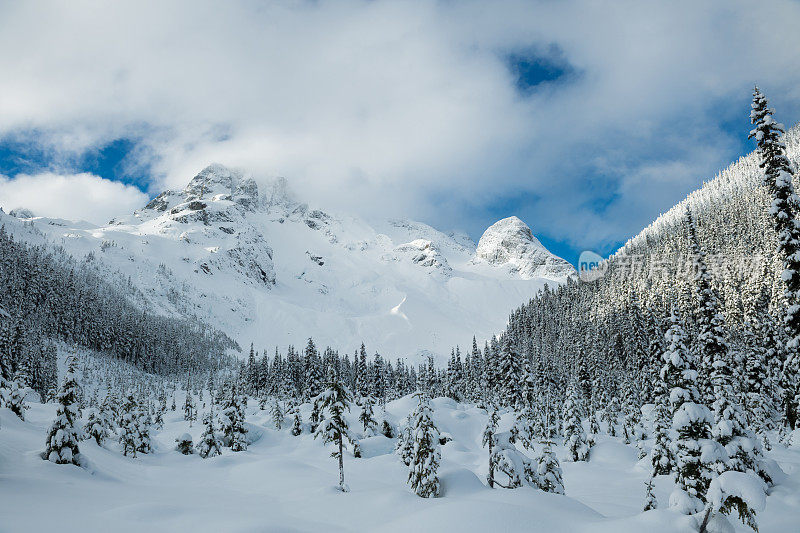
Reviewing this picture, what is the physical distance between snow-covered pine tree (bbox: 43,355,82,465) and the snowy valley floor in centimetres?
88

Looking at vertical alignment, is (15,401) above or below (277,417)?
above

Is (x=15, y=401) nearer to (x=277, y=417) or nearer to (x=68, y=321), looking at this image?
(x=277, y=417)

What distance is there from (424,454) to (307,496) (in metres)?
10.6

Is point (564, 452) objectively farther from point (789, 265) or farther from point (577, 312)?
point (577, 312)

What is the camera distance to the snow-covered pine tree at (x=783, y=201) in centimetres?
1717

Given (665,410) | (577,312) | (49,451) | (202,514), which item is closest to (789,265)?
(665,410)

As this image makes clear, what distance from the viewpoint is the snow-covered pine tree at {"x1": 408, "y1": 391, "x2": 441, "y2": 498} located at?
72.6 ft

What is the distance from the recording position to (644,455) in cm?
4366

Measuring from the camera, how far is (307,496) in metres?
28.6

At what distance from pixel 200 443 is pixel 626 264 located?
16787 centimetres

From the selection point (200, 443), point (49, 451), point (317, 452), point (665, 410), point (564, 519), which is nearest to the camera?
point (564, 519)

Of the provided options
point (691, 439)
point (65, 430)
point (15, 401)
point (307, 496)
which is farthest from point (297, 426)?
point (691, 439)

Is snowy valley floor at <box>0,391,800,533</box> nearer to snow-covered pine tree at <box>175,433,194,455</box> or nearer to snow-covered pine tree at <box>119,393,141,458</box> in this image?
snow-covered pine tree at <box>175,433,194,455</box>

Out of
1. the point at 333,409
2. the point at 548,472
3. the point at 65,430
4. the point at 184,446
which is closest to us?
the point at 548,472
